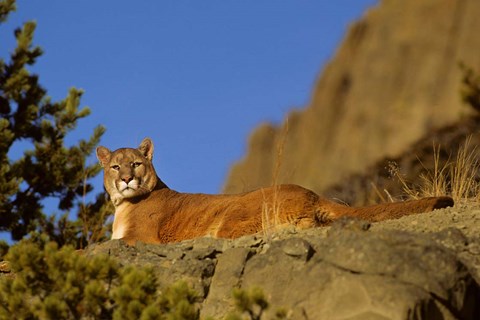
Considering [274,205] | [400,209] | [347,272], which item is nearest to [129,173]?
[274,205]

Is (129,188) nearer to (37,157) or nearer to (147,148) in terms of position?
(147,148)

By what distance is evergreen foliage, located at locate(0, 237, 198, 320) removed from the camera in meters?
6.94

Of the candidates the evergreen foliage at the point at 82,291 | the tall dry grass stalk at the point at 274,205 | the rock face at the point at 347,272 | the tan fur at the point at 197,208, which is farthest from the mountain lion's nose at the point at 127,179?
the evergreen foliage at the point at 82,291

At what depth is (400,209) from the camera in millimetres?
9641

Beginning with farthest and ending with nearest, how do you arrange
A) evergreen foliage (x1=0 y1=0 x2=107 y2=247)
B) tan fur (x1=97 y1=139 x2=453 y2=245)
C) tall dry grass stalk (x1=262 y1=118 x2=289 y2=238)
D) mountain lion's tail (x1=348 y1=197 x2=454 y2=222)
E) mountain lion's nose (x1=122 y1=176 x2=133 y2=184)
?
evergreen foliage (x1=0 y1=0 x2=107 y2=247)
mountain lion's nose (x1=122 y1=176 x2=133 y2=184)
tan fur (x1=97 y1=139 x2=453 y2=245)
mountain lion's tail (x1=348 y1=197 x2=454 y2=222)
tall dry grass stalk (x1=262 y1=118 x2=289 y2=238)

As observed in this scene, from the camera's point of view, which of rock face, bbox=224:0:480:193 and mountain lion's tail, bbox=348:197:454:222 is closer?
mountain lion's tail, bbox=348:197:454:222

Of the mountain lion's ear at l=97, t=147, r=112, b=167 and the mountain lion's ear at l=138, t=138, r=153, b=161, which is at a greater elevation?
the mountain lion's ear at l=97, t=147, r=112, b=167

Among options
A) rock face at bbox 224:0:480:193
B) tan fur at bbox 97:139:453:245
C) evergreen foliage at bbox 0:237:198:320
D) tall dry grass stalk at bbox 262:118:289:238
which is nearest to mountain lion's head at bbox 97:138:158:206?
tan fur at bbox 97:139:453:245

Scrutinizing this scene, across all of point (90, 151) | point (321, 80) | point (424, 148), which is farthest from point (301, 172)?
point (90, 151)

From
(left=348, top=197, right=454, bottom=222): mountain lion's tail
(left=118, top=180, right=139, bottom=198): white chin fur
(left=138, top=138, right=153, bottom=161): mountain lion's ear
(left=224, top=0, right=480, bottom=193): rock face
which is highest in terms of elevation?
(left=224, top=0, right=480, bottom=193): rock face

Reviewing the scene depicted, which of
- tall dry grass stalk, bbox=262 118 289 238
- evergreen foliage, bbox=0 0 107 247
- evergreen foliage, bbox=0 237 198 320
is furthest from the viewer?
evergreen foliage, bbox=0 0 107 247

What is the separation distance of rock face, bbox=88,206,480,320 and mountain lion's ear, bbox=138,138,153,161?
3.74 m

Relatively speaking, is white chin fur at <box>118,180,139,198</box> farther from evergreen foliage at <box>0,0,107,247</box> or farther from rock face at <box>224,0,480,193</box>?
rock face at <box>224,0,480,193</box>

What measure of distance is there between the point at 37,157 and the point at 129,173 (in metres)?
6.64
